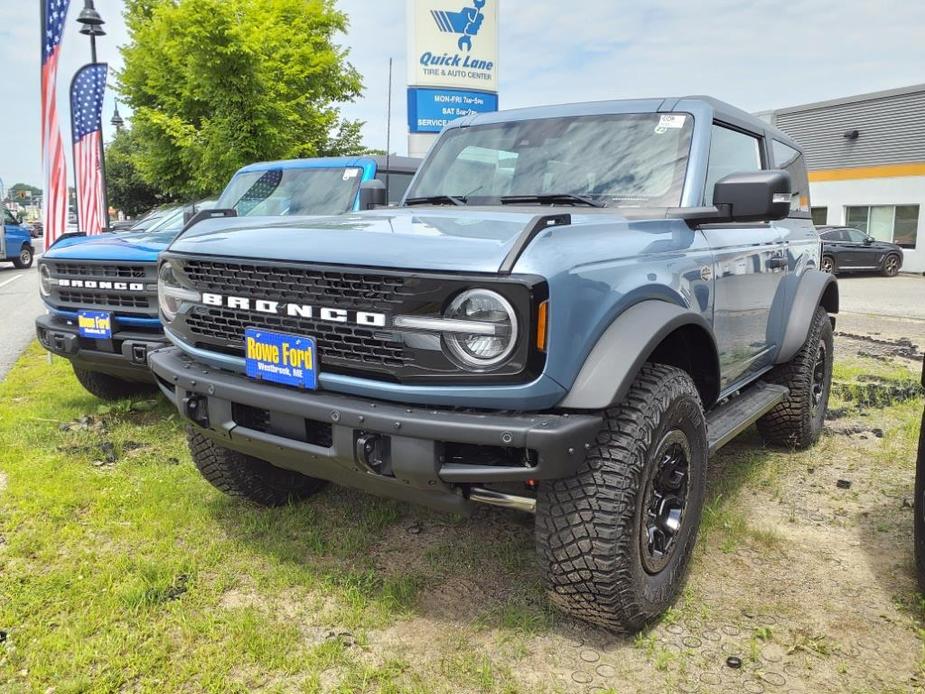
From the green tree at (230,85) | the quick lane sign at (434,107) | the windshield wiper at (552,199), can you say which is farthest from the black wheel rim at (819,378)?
the green tree at (230,85)

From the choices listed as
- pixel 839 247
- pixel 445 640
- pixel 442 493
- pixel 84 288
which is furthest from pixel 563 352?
pixel 839 247

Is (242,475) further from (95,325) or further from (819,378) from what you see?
(819,378)

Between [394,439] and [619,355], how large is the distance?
76 cm

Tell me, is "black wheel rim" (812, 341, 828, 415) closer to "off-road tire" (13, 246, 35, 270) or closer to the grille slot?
the grille slot

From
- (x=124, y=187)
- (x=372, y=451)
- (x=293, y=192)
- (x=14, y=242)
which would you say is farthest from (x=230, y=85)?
(x=124, y=187)

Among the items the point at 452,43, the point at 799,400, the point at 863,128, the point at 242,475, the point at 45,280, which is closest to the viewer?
the point at 242,475

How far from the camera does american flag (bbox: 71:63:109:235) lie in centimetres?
1009

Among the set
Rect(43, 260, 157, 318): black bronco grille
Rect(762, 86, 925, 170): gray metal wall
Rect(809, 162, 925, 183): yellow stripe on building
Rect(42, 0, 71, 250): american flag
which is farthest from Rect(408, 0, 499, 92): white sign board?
Rect(809, 162, 925, 183): yellow stripe on building

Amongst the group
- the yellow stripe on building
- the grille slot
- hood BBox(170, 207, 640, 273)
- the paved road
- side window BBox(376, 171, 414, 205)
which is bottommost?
the paved road

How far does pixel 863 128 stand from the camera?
82.3 feet

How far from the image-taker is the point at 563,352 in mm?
2248

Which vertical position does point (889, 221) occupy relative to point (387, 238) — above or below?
above

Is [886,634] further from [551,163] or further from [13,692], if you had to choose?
[13,692]

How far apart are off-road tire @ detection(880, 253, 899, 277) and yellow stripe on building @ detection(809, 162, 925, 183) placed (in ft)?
13.0
